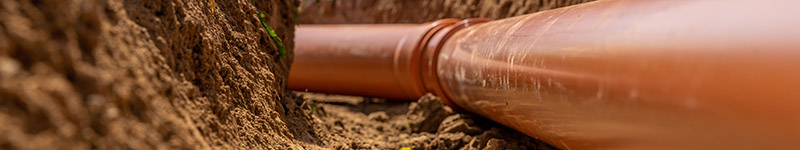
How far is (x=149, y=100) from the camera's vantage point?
88 cm

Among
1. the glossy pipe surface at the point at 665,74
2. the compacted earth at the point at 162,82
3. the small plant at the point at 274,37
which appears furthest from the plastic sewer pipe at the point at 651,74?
the small plant at the point at 274,37

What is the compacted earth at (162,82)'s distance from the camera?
70 cm

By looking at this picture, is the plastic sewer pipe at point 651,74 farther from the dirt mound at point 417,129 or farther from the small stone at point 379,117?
the small stone at point 379,117

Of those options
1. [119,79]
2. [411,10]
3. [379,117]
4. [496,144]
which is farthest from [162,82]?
[411,10]

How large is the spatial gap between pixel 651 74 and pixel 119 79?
0.82m

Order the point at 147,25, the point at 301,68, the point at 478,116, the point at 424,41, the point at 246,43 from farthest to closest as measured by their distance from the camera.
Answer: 1. the point at 301,68
2. the point at 424,41
3. the point at 478,116
4. the point at 246,43
5. the point at 147,25

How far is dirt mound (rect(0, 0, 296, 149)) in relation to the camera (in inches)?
27.2

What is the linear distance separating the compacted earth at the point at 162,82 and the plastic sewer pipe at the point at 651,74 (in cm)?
43

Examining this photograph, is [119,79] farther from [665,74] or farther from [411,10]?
[411,10]

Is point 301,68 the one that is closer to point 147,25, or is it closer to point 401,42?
point 401,42

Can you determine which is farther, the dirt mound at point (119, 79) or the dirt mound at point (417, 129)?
the dirt mound at point (417, 129)

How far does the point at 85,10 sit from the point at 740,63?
0.91 metres

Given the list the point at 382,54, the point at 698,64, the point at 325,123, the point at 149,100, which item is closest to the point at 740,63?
the point at 698,64

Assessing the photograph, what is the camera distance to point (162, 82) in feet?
3.18
